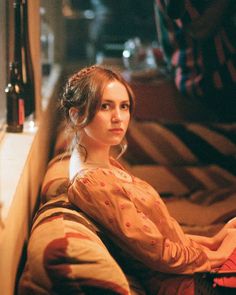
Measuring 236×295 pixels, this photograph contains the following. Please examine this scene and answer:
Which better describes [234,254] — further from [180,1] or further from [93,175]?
[180,1]

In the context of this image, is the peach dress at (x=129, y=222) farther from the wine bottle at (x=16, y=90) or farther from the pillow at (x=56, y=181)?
the wine bottle at (x=16, y=90)

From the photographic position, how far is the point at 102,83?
152 centimetres

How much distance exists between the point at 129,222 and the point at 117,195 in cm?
8

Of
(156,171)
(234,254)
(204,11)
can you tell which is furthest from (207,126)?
(234,254)

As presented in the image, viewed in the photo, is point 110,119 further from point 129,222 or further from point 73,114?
point 129,222

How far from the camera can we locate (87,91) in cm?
153

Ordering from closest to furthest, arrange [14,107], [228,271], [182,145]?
[228,271], [14,107], [182,145]

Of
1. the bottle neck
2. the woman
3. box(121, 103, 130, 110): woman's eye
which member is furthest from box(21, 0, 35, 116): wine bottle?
box(121, 103, 130, 110): woman's eye

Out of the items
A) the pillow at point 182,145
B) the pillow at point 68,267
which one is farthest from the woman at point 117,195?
the pillow at point 182,145

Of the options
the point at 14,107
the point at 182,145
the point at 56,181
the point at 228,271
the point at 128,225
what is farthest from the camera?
the point at 182,145

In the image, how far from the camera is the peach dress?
4.53ft

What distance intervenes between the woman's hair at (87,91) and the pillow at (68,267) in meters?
0.36

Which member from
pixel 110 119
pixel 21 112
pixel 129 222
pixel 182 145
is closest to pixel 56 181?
pixel 21 112

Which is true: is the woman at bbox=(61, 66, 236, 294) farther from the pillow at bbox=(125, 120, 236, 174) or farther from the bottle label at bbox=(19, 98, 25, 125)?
the pillow at bbox=(125, 120, 236, 174)
